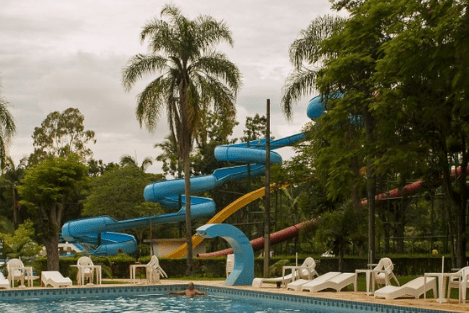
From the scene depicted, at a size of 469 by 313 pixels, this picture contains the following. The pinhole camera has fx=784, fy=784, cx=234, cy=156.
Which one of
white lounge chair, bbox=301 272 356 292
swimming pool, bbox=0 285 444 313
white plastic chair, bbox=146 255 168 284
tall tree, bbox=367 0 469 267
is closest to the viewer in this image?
tall tree, bbox=367 0 469 267

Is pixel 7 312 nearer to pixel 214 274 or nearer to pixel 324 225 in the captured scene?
pixel 324 225

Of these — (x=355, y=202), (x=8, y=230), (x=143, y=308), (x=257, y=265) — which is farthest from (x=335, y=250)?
(x=8, y=230)

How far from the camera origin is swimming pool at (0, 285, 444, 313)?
17.0 meters

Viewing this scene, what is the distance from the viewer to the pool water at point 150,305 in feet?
58.7

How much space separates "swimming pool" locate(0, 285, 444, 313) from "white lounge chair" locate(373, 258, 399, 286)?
199 centimetres

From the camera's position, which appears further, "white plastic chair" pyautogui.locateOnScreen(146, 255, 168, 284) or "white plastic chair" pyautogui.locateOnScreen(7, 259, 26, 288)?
"white plastic chair" pyautogui.locateOnScreen(146, 255, 168, 284)

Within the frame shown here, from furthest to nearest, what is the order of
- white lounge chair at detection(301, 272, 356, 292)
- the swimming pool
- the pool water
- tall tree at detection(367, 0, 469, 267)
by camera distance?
1. white lounge chair at detection(301, 272, 356, 292)
2. the pool water
3. the swimming pool
4. tall tree at detection(367, 0, 469, 267)

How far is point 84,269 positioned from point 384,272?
9941 millimetres

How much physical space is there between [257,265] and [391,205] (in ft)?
32.8

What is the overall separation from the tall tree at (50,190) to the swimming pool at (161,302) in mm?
5545

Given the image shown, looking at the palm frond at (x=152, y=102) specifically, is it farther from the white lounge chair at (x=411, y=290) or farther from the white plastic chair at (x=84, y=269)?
the white lounge chair at (x=411, y=290)

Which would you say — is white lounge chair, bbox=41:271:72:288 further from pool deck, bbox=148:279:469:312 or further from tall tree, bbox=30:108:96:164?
tall tree, bbox=30:108:96:164

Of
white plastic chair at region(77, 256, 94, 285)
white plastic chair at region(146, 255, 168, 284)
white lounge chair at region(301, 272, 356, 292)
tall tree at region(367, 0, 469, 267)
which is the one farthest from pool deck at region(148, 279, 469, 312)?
white plastic chair at region(77, 256, 94, 285)

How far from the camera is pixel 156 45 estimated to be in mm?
29312
